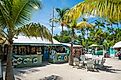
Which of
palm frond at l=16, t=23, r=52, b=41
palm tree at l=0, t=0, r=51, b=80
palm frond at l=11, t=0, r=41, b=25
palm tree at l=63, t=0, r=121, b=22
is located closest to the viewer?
palm tree at l=63, t=0, r=121, b=22

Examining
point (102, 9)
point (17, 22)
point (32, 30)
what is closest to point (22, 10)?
point (17, 22)

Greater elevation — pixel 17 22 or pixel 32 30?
pixel 17 22

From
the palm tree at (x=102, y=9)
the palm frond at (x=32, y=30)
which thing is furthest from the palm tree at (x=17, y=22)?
the palm tree at (x=102, y=9)

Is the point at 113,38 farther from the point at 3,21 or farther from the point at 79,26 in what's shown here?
the point at 3,21

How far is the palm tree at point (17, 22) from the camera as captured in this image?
35.4ft

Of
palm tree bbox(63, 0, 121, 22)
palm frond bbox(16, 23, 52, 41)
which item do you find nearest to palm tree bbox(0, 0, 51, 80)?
palm frond bbox(16, 23, 52, 41)

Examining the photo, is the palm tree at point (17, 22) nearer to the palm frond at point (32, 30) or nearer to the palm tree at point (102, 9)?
the palm frond at point (32, 30)

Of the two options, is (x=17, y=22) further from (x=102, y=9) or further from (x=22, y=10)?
(x=102, y=9)

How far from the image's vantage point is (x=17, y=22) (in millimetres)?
11328

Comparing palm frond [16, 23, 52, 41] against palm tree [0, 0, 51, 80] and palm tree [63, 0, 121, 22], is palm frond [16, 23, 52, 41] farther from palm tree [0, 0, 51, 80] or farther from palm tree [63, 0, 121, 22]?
palm tree [63, 0, 121, 22]

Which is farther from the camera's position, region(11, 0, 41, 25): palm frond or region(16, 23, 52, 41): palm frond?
region(16, 23, 52, 41): palm frond

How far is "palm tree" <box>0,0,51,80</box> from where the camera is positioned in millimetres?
10781

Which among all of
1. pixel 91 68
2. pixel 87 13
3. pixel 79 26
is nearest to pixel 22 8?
pixel 87 13

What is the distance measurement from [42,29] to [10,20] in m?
1.76
